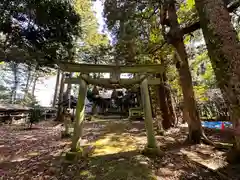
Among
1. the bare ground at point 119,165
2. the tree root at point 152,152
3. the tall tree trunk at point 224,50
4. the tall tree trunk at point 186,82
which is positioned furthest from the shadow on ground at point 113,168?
the tall tree trunk at point 186,82

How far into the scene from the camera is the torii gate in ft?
16.7

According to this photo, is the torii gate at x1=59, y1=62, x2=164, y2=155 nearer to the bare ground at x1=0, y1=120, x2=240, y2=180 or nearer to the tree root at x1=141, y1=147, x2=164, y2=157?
the tree root at x1=141, y1=147, x2=164, y2=157

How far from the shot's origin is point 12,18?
26.6 feet

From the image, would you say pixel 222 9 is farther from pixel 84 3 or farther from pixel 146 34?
pixel 84 3

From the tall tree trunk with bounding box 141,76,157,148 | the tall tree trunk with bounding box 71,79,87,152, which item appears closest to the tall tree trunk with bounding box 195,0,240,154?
the tall tree trunk with bounding box 141,76,157,148

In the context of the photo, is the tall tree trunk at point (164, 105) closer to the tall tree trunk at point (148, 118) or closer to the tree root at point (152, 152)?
the tall tree trunk at point (148, 118)

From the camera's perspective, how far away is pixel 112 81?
5.55 meters

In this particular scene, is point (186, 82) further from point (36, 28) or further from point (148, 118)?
point (36, 28)

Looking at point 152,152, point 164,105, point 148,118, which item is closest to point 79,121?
point 148,118

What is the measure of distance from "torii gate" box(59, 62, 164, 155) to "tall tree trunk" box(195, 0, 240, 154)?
2.27 meters

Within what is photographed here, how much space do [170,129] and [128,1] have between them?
6.98 meters

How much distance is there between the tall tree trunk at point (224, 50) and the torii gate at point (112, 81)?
2.27m

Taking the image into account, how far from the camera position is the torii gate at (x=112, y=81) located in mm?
5100

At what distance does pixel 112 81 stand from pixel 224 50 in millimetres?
3394
